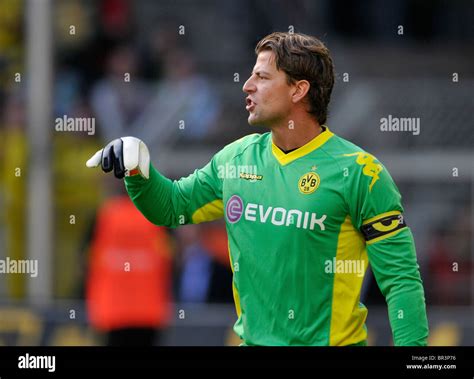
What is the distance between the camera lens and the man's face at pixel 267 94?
503cm

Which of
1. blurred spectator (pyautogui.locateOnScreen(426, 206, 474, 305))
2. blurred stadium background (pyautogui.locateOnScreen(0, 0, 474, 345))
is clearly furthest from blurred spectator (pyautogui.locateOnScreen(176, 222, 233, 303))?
blurred spectator (pyautogui.locateOnScreen(426, 206, 474, 305))

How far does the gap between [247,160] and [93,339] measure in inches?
206

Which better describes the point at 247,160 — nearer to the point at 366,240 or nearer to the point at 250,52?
the point at 366,240

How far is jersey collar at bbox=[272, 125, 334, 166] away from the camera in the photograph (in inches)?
199

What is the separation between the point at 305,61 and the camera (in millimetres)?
5051

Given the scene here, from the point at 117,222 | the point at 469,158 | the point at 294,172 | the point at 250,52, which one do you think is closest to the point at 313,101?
the point at 294,172

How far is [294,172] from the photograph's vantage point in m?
5.02

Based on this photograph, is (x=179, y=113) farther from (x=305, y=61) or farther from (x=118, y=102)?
(x=305, y=61)

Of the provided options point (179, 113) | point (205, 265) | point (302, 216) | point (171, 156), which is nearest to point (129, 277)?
point (205, 265)

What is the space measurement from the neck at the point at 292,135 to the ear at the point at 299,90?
0.09 metres

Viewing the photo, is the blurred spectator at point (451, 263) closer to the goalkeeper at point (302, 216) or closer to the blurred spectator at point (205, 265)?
the blurred spectator at point (205, 265)

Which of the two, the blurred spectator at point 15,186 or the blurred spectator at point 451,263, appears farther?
the blurred spectator at point 15,186

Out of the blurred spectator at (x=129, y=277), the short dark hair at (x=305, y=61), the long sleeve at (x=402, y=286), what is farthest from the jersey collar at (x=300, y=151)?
the blurred spectator at (x=129, y=277)

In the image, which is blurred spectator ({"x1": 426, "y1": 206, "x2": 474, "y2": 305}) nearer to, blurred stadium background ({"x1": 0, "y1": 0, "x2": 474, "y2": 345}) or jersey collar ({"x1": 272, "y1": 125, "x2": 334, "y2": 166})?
blurred stadium background ({"x1": 0, "y1": 0, "x2": 474, "y2": 345})
